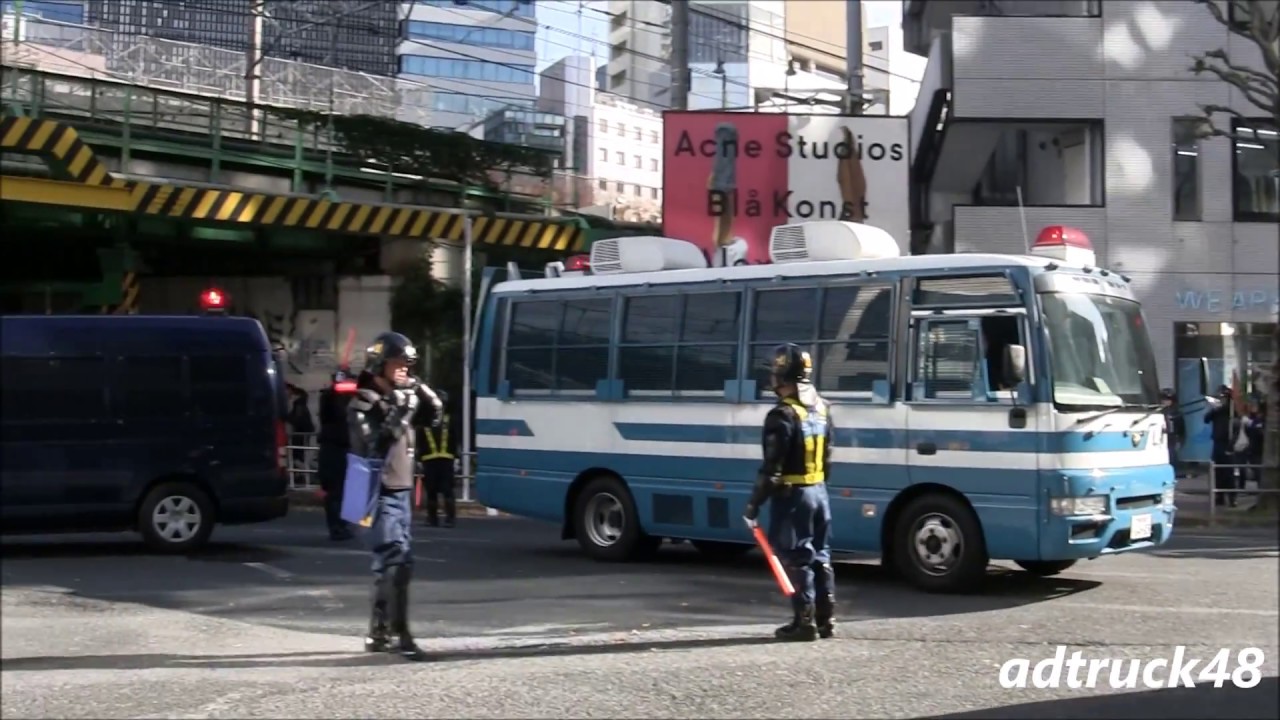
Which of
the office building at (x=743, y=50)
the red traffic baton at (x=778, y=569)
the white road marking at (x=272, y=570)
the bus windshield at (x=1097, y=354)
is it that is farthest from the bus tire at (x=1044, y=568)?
the office building at (x=743, y=50)

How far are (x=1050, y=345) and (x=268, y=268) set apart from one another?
30.2 feet

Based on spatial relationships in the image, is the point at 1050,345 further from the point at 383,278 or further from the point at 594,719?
the point at 383,278

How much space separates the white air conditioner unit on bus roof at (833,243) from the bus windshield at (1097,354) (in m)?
1.56

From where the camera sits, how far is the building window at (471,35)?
25688mm

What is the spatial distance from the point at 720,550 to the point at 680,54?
12.1 meters

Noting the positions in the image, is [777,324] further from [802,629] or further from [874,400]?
[802,629]

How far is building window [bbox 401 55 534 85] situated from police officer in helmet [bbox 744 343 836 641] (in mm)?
17473

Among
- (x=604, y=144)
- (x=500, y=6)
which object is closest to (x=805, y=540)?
(x=500, y=6)

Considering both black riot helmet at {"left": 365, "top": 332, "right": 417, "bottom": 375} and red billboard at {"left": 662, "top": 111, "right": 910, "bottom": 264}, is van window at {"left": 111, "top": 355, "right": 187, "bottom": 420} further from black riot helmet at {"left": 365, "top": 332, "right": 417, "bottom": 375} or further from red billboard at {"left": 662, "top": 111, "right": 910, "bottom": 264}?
red billboard at {"left": 662, "top": 111, "right": 910, "bottom": 264}

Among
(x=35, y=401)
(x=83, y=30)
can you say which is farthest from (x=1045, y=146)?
(x=35, y=401)

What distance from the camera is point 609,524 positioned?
12.9 metres

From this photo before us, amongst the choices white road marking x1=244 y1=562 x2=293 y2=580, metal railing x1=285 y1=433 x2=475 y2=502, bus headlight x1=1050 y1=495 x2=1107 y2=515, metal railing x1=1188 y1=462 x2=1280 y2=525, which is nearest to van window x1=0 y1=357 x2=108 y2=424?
white road marking x1=244 y1=562 x2=293 y2=580

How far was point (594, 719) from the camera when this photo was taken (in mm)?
6816

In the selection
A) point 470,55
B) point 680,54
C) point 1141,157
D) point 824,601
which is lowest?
point 824,601
